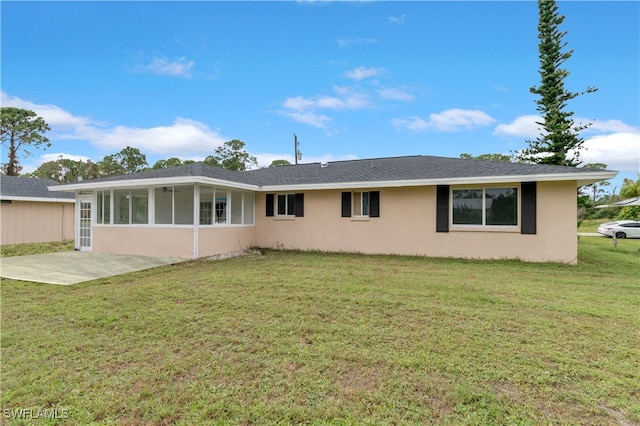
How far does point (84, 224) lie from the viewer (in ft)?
37.4

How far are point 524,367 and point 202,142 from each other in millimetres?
37479

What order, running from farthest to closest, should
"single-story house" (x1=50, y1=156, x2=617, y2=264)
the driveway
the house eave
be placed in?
"single-story house" (x1=50, y1=156, x2=617, y2=264)
the house eave
the driveway

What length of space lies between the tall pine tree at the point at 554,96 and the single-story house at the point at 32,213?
24383mm

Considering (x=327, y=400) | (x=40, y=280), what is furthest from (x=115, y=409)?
(x=40, y=280)

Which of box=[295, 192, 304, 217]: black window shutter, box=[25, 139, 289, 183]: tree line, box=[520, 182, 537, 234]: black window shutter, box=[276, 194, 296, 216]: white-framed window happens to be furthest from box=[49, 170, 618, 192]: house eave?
box=[25, 139, 289, 183]: tree line

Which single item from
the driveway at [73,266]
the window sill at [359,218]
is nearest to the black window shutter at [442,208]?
the window sill at [359,218]

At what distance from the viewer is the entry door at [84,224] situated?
443 inches

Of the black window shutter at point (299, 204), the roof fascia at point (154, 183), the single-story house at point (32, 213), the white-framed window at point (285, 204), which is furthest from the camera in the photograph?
the single-story house at point (32, 213)

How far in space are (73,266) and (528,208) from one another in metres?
12.9

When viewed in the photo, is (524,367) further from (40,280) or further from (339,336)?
(40,280)

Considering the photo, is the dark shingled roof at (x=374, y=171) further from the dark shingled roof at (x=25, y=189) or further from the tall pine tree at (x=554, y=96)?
the tall pine tree at (x=554, y=96)

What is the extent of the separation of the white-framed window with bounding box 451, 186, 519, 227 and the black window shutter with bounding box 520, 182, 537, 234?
23cm

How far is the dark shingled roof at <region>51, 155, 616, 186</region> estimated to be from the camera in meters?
9.25

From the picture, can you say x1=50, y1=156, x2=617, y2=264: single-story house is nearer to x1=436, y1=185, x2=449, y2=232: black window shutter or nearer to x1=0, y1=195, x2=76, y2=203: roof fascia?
x1=436, y1=185, x2=449, y2=232: black window shutter
